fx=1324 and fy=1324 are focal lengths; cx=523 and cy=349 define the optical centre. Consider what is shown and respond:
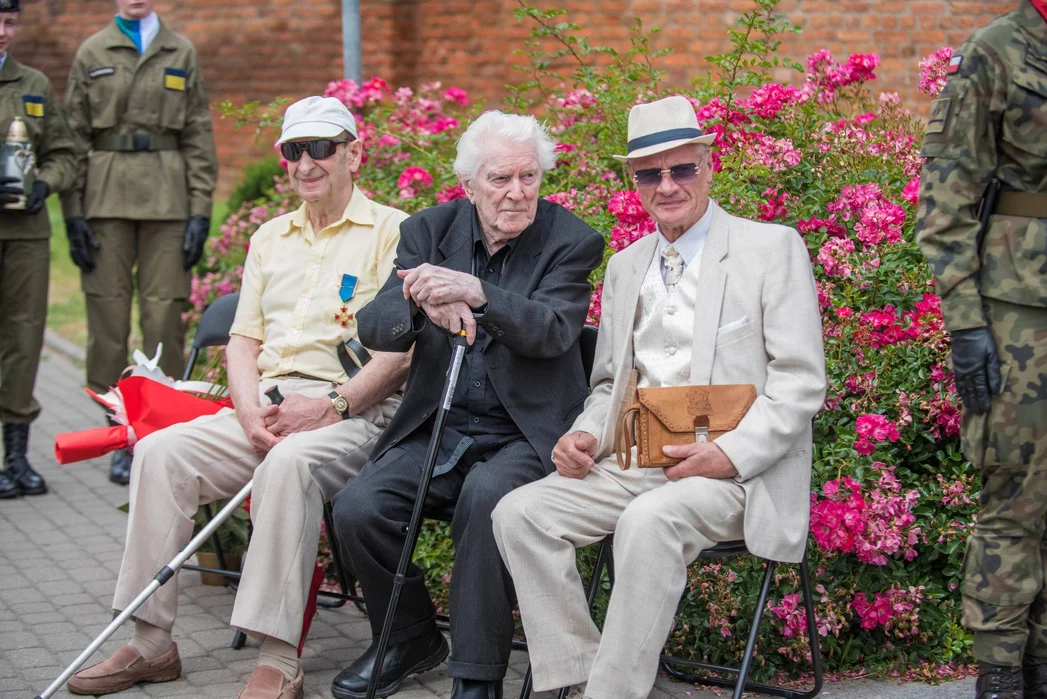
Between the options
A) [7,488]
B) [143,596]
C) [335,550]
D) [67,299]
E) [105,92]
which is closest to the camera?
[143,596]

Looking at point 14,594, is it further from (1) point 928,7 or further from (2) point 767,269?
(1) point 928,7

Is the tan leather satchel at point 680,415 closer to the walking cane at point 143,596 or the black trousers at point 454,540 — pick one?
the black trousers at point 454,540

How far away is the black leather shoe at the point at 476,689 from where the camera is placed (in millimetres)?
3957

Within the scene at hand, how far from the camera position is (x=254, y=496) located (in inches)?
173

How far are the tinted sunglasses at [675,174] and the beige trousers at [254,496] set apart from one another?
133 centimetres

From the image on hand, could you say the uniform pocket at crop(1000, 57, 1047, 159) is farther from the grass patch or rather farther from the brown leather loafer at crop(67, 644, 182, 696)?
the grass patch

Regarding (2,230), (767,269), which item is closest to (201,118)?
(2,230)

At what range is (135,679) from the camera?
441cm

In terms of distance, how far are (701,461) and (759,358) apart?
377 millimetres

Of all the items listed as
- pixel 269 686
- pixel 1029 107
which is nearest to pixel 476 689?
pixel 269 686

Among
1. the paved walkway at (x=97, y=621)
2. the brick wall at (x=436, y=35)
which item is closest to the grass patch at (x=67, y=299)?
the brick wall at (x=436, y=35)

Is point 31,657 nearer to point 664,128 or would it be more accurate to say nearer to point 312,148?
point 312,148

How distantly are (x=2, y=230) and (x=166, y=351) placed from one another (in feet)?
3.56

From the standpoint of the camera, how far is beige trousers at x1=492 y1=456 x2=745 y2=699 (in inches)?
140
